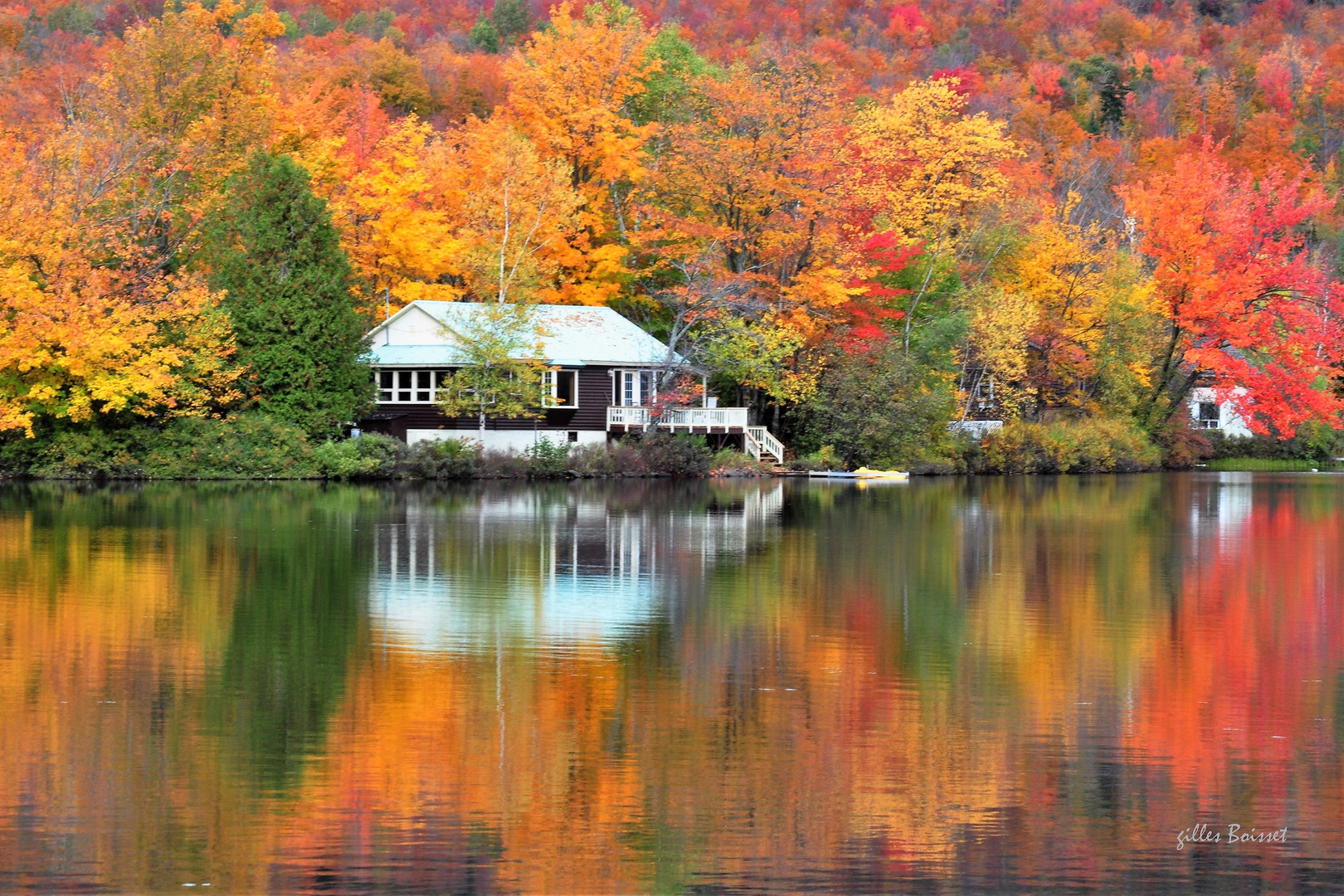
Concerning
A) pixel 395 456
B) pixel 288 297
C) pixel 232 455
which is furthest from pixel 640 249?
pixel 232 455

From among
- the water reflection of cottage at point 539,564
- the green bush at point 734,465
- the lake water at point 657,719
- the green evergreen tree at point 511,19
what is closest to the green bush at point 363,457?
the water reflection of cottage at point 539,564

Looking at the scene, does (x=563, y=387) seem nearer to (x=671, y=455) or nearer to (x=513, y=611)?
(x=671, y=455)

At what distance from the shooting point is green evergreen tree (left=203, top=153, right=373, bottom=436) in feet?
154

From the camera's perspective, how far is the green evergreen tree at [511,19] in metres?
135

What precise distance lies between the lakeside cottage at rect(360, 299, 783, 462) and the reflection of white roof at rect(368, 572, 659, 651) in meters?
30.4

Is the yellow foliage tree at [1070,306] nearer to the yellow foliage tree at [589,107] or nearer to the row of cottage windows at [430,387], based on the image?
the yellow foliage tree at [589,107]

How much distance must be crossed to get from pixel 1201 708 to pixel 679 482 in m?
37.0

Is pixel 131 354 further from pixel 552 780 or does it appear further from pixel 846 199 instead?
pixel 552 780

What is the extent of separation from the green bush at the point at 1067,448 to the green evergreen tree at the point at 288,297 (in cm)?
2708

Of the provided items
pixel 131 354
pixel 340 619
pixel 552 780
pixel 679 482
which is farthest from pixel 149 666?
pixel 679 482

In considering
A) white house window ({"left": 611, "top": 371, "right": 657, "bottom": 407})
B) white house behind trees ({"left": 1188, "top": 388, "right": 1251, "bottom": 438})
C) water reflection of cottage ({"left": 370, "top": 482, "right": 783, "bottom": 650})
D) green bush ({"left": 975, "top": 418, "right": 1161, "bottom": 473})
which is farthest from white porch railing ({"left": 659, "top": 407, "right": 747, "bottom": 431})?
white house behind trees ({"left": 1188, "top": 388, "right": 1251, "bottom": 438})

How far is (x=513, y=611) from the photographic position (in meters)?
18.9

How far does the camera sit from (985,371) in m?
64.6

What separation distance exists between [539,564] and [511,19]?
118487 mm
